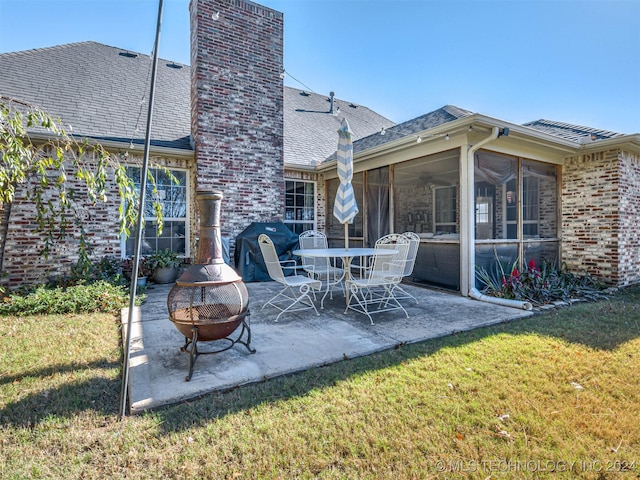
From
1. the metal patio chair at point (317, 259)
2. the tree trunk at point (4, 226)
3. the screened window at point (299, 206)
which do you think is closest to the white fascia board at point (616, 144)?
the metal patio chair at point (317, 259)

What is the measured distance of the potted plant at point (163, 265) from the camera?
6.43 meters

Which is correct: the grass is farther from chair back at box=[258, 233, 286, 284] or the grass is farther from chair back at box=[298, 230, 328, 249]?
chair back at box=[298, 230, 328, 249]

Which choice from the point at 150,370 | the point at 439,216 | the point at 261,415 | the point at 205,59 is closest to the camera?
the point at 261,415

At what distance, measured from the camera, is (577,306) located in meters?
4.88

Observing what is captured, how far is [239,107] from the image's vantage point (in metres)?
7.36

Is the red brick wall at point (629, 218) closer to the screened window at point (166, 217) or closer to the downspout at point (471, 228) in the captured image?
the downspout at point (471, 228)

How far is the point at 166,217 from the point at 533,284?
7118 mm

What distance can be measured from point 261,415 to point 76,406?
125 cm

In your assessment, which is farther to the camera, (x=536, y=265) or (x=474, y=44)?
(x=474, y=44)

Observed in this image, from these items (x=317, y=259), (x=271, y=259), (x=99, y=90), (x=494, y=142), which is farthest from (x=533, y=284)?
(x=99, y=90)

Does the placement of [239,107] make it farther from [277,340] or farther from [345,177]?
[277,340]

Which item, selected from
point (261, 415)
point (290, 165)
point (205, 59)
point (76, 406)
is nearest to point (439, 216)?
Answer: point (290, 165)

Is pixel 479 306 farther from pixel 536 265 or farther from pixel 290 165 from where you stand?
pixel 290 165

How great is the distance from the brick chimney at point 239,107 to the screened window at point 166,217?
0.71 meters
